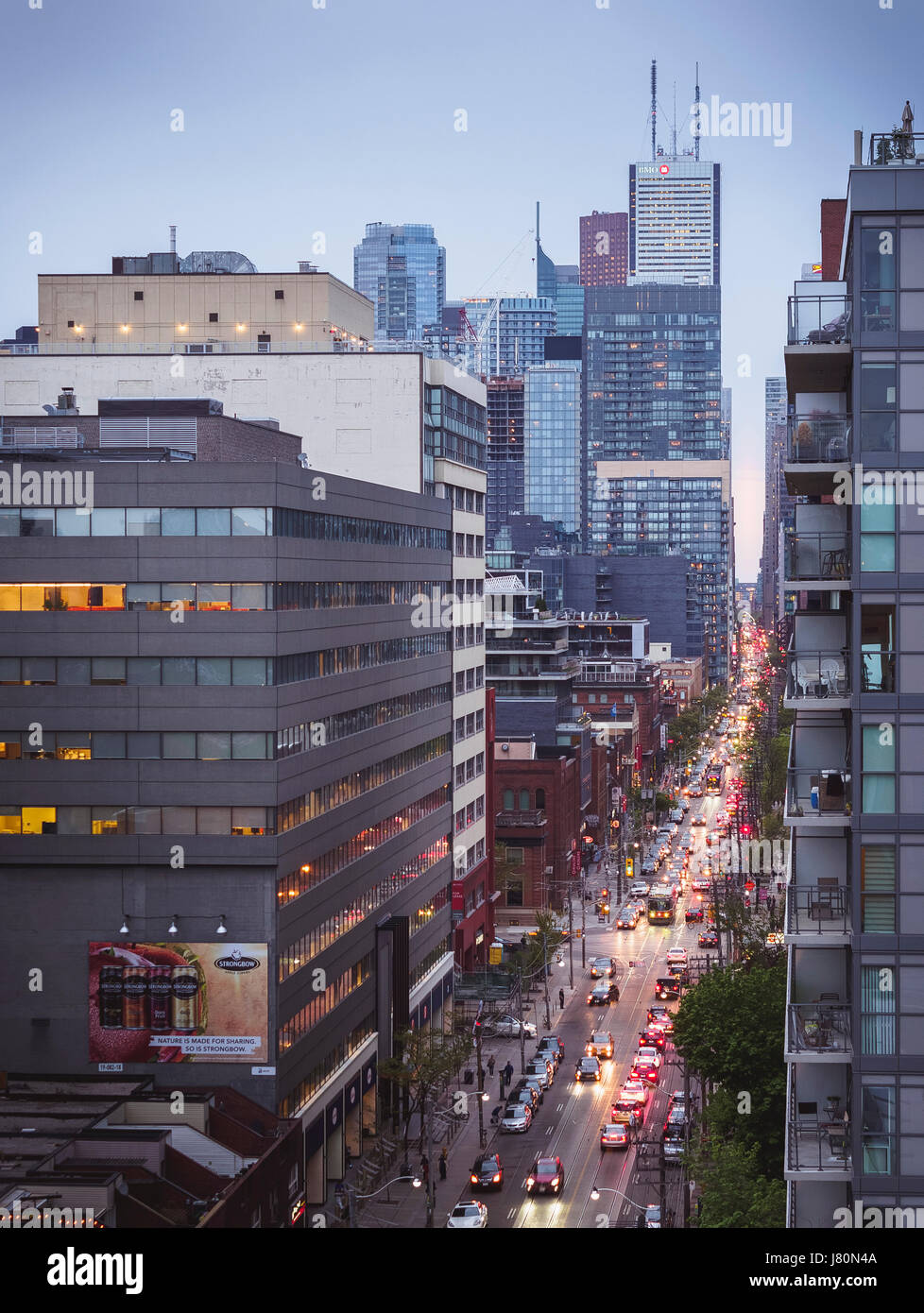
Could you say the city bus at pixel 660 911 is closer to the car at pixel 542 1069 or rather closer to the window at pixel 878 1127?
the car at pixel 542 1069

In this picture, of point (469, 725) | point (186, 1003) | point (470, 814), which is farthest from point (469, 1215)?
point (469, 725)

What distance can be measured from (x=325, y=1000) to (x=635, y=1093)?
15.5 metres

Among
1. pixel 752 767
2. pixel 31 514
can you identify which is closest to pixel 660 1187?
pixel 31 514

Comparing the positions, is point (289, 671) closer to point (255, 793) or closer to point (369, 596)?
point (255, 793)

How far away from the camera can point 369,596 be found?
58.6 meters

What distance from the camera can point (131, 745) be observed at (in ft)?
143

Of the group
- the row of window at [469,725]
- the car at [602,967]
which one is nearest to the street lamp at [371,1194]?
the row of window at [469,725]

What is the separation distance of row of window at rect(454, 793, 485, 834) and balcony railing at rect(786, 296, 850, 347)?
56.8 m

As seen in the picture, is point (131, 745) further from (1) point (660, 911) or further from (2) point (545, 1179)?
(1) point (660, 911)

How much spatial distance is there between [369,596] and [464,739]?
23776mm

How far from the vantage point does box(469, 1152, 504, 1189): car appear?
49750mm

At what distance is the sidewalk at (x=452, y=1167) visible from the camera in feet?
156

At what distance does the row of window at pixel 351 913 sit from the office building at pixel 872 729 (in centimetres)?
2472

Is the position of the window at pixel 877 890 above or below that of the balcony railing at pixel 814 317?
below
